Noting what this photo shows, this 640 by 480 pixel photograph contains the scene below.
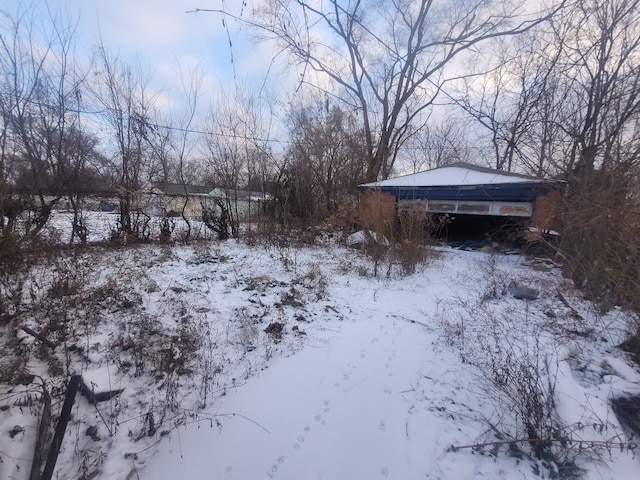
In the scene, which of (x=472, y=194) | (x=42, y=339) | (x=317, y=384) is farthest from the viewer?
(x=472, y=194)

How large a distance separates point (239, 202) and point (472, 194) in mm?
9332

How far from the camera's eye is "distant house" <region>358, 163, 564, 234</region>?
28.9 ft

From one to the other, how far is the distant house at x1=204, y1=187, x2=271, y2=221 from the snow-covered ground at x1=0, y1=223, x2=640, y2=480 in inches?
227

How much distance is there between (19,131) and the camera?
244 inches

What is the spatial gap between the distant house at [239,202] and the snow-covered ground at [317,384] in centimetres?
577

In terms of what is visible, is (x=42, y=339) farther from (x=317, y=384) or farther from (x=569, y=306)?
(x=569, y=306)

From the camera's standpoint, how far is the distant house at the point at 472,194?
28.9ft

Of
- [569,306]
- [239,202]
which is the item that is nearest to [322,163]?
[239,202]

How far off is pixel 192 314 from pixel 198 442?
210 centimetres

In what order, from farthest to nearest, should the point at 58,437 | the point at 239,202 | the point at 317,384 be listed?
the point at 239,202
the point at 317,384
the point at 58,437

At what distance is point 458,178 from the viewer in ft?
35.4

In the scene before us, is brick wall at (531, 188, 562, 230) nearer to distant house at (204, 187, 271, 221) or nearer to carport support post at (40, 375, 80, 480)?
distant house at (204, 187, 271, 221)

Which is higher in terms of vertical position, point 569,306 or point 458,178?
point 458,178

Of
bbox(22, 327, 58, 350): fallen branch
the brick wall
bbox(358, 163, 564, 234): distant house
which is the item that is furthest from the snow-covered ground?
the brick wall
